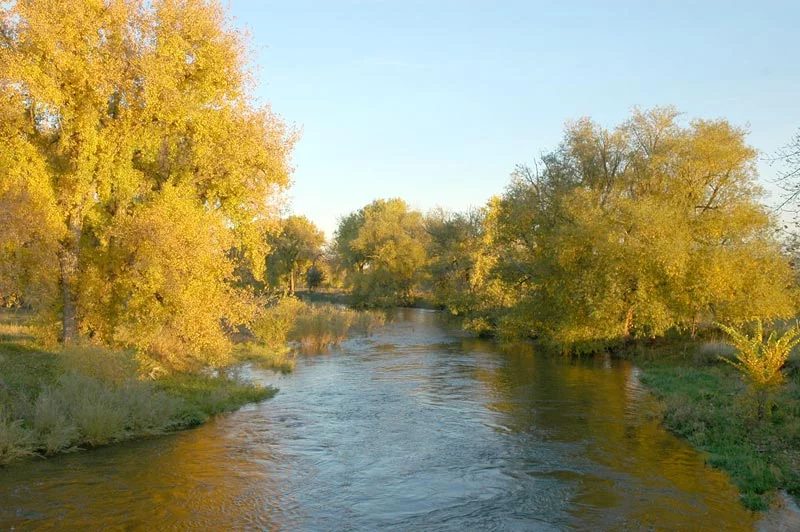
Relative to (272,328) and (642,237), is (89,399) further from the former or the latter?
(642,237)

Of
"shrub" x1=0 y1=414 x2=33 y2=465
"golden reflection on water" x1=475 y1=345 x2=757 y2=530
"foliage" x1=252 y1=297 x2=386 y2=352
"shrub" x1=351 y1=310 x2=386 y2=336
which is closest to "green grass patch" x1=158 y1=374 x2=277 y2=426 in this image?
"shrub" x1=0 y1=414 x2=33 y2=465

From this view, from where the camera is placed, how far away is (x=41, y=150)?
20.6 metres

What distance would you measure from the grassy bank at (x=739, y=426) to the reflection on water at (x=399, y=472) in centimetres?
47

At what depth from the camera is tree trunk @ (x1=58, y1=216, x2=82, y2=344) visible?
66.1 ft

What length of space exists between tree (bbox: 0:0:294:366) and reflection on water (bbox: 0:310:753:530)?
5.21 m

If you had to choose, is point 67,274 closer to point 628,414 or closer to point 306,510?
point 306,510

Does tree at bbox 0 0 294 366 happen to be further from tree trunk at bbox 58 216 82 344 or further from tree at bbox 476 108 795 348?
tree at bbox 476 108 795 348

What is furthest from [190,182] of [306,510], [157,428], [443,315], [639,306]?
[443,315]

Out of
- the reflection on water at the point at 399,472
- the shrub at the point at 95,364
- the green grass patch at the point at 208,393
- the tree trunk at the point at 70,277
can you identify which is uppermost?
the tree trunk at the point at 70,277

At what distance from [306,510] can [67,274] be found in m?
13.3

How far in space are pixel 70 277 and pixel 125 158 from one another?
4.20 meters

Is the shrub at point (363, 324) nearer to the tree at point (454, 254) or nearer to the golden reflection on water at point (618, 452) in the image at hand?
the tree at point (454, 254)

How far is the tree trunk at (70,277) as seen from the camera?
2014 cm

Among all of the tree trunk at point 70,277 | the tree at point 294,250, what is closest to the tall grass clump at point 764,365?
the tree trunk at point 70,277
